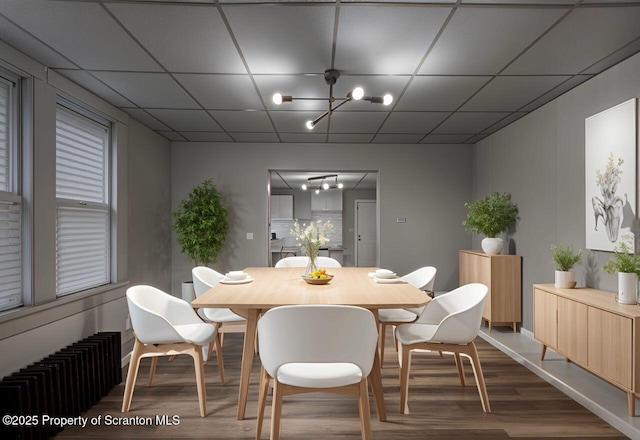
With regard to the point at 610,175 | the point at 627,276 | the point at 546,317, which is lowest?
the point at 546,317

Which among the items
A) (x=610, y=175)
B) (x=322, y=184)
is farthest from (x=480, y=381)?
(x=322, y=184)

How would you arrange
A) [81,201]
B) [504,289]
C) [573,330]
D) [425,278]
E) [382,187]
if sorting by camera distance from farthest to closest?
1. [382,187]
2. [504,289]
3. [425,278]
4. [81,201]
5. [573,330]

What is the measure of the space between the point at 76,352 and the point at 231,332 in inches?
91.4

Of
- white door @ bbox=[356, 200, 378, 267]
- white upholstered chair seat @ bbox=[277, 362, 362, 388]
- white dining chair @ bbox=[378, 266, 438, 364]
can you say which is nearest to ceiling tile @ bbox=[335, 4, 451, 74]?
white dining chair @ bbox=[378, 266, 438, 364]

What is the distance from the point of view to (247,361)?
9.01ft

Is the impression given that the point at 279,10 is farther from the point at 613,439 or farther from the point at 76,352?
the point at 613,439

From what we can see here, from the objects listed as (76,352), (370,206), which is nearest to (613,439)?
(76,352)

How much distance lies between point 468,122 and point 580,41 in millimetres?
2127

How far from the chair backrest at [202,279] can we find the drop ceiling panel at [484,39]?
2580mm

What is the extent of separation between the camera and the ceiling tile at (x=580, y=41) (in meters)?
2.34

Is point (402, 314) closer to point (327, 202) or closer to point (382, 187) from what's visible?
point (382, 187)

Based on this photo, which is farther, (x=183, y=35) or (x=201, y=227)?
(x=201, y=227)

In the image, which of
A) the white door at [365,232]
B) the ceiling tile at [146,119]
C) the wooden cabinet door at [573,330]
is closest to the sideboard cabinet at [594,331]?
the wooden cabinet door at [573,330]

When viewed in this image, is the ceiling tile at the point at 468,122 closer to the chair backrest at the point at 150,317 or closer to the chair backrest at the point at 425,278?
the chair backrest at the point at 425,278
